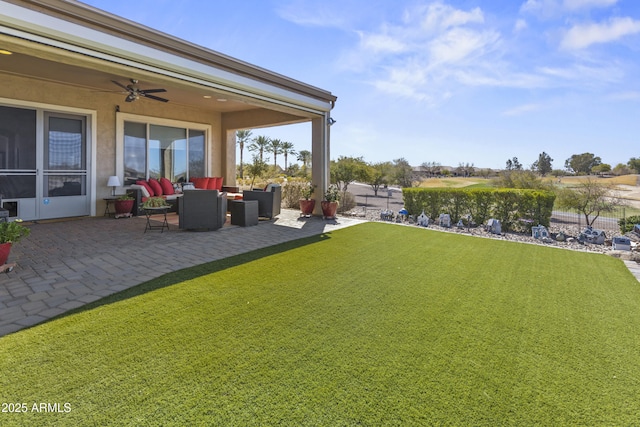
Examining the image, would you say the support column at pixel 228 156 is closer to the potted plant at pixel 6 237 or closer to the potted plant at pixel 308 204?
the potted plant at pixel 308 204

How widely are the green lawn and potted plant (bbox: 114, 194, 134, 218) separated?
5.54 meters

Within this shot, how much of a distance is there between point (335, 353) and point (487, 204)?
7.63 meters

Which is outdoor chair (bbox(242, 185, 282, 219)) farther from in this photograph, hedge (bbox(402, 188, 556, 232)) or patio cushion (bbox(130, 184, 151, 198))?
hedge (bbox(402, 188, 556, 232))

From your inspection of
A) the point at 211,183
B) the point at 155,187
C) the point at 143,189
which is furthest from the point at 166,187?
the point at 211,183

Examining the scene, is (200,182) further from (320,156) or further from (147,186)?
(320,156)

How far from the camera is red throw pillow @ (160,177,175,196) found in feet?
31.4

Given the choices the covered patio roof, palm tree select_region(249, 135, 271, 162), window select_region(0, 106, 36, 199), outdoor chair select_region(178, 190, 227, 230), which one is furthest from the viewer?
palm tree select_region(249, 135, 271, 162)

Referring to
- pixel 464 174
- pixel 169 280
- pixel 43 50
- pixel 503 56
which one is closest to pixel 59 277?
pixel 169 280

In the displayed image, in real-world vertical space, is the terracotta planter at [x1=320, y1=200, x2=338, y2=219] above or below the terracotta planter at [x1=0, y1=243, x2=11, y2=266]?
above

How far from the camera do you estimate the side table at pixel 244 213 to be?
7.55 meters

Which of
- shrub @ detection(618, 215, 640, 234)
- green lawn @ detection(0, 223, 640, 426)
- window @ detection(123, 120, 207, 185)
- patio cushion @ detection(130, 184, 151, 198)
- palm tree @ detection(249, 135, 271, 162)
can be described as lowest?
green lawn @ detection(0, 223, 640, 426)

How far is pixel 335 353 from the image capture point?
2408 millimetres

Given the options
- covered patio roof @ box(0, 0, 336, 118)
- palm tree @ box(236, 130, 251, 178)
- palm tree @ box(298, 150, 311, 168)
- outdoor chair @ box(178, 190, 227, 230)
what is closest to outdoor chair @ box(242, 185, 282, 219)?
outdoor chair @ box(178, 190, 227, 230)

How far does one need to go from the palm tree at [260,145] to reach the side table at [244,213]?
20219mm
